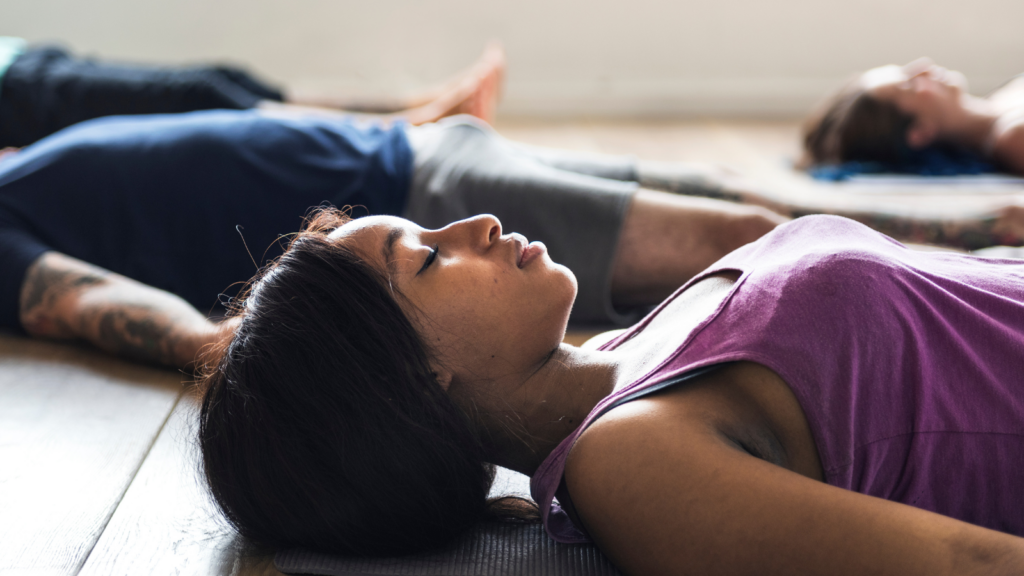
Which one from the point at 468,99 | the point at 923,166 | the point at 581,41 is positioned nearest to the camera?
the point at 468,99

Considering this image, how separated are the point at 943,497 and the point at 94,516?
114 cm

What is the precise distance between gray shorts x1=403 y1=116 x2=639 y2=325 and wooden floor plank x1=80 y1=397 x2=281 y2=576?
78cm

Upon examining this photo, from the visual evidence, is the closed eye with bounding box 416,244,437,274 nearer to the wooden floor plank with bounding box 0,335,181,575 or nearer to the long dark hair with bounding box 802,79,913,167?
the wooden floor plank with bounding box 0,335,181,575

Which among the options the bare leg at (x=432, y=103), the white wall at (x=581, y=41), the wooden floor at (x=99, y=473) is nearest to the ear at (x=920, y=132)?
the white wall at (x=581, y=41)

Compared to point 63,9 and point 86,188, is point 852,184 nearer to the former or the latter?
point 86,188

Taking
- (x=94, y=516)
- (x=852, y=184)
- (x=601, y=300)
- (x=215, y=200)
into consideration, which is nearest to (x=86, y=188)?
(x=215, y=200)

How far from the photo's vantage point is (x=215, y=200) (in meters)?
1.75

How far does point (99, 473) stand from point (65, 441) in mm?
141

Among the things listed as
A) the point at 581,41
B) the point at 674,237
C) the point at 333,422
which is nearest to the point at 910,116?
the point at 581,41

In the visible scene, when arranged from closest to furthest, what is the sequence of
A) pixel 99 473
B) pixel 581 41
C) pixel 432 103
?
pixel 99 473 < pixel 432 103 < pixel 581 41

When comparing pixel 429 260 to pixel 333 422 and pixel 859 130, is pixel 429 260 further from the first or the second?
pixel 859 130

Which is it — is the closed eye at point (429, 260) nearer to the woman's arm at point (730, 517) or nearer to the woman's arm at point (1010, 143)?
the woman's arm at point (730, 517)

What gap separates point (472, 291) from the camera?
3.20 ft

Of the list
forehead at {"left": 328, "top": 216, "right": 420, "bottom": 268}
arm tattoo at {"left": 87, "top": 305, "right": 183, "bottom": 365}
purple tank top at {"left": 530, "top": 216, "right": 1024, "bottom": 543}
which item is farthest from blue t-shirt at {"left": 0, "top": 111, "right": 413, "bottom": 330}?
purple tank top at {"left": 530, "top": 216, "right": 1024, "bottom": 543}
